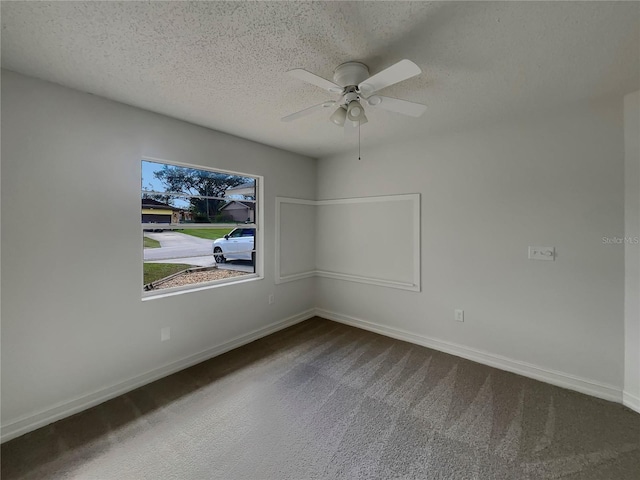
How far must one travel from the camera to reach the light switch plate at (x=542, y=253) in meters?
2.43

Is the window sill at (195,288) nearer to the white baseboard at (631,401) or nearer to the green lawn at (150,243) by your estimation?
the green lawn at (150,243)

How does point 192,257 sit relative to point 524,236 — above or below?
below

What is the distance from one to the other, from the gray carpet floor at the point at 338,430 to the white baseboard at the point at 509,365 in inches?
3.9

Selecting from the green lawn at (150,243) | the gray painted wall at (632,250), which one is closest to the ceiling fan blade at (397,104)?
the gray painted wall at (632,250)

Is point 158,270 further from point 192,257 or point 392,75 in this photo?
point 392,75

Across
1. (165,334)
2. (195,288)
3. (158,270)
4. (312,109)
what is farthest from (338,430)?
(312,109)

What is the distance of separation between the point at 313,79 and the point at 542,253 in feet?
8.33

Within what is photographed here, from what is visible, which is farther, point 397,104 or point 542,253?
point 542,253

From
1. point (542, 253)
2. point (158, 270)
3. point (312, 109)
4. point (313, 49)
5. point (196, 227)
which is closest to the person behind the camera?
point (313, 49)

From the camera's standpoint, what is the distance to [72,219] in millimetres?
2020

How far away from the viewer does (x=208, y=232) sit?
9.89ft

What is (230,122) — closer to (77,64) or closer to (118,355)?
(77,64)

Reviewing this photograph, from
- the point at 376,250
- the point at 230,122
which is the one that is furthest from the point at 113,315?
the point at 376,250

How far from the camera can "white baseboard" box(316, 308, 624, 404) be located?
2240 mm
